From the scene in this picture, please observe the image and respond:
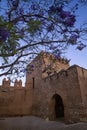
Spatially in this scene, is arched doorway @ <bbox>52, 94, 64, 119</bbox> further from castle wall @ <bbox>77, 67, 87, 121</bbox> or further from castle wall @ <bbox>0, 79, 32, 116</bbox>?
castle wall @ <bbox>0, 79, 32, 116</bbox>

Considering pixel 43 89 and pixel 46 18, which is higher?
pixel 46 18

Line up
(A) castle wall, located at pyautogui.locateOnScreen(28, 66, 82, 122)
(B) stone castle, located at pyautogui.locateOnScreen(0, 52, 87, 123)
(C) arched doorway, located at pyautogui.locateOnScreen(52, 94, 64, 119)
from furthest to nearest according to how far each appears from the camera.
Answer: (C) arched doorway, located at pyautogui.locateOnScreen(52, 94, 64, 119), (A) castle wall, located at pyautogui.locateOnScreen(28, 66, 82, 122), (B) stone castle, located at pyautogui.locateOnScreen(0, 52, 87, 123)

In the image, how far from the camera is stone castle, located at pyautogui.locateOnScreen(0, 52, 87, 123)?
32.3ft

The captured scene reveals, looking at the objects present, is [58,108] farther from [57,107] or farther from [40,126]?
[40,126]

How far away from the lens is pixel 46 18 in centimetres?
434

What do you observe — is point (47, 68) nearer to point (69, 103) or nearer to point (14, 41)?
point (14, 41)

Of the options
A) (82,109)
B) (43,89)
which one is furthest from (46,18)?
(43,89)

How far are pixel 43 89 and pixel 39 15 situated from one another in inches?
484

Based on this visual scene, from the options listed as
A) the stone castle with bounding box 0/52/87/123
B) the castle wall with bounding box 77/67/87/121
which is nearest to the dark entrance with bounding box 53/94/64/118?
the stone castle with bounding box 0/52/87/123

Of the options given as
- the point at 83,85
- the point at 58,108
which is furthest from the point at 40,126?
the point at 58,108

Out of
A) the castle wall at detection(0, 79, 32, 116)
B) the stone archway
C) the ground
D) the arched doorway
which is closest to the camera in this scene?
the ground

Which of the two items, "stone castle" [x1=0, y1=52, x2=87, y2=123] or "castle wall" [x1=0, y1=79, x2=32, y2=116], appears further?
"castle wall" [x1=0, y1=79, x2=32, y2=116]

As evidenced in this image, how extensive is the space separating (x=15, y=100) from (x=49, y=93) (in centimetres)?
515

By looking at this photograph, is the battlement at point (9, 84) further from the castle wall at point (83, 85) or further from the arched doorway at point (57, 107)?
the castle wall at point (83, 85)
